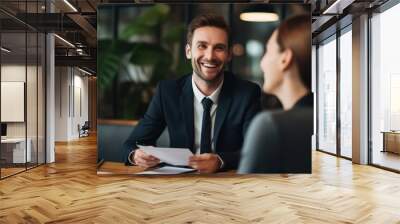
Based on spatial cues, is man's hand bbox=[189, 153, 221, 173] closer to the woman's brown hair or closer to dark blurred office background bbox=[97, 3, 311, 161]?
dark blurred office background bbox=[97, 3, 311, 161]

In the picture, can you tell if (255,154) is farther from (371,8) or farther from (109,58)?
(371,8)

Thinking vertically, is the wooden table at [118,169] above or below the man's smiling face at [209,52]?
below

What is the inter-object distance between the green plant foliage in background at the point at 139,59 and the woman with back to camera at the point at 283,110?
1334 mm

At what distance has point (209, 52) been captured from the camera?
6258 mm

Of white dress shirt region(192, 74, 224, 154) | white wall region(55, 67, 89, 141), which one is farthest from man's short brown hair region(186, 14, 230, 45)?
white wall region(55, 67, 89, 141)

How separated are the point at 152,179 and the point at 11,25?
11.7 ft

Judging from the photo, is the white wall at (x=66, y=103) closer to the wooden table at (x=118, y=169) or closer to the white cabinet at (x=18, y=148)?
the white cabinet at (x=18, y=148)

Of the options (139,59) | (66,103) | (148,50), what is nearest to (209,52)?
(148,50)

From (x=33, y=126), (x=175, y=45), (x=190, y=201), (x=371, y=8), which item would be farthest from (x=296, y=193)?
(x=33, y=126)

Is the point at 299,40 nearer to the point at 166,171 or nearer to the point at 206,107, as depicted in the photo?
the point at 206,107

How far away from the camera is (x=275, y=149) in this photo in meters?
6.32

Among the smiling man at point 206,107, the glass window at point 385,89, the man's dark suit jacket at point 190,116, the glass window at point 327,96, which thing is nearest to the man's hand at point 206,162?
the smiling man at point 206,107

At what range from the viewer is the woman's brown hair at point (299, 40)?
6.26m

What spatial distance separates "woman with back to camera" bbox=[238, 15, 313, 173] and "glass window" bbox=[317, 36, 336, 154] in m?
4.76
